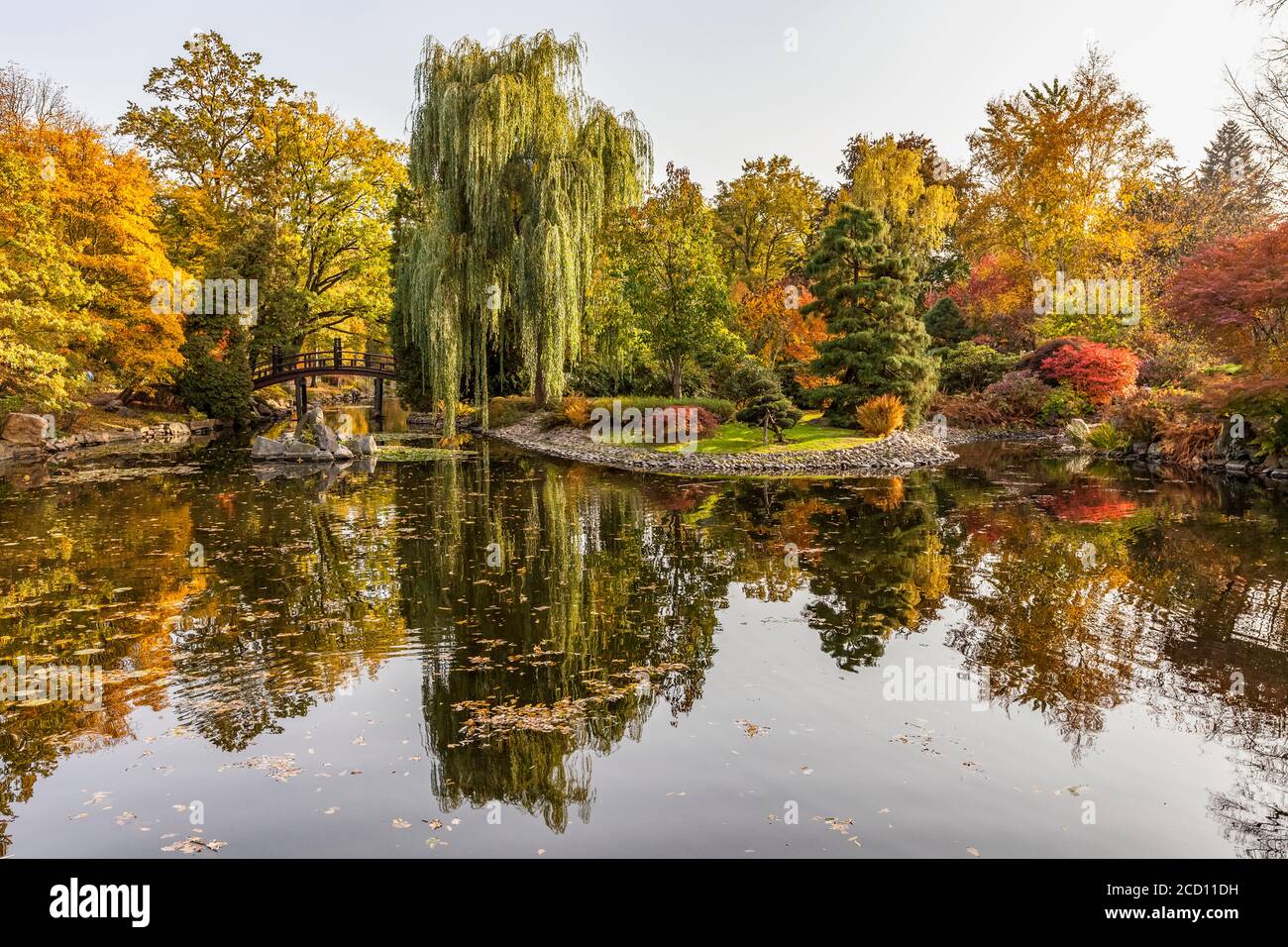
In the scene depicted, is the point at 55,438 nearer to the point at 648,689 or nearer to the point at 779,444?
the point at 779,444

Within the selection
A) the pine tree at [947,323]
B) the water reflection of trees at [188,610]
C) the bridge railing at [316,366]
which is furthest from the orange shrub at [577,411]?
the pine tree at [947,323]

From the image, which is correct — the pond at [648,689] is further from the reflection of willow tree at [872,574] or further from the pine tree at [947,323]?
the pine tree at [947,323]

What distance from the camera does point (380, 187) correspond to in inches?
1414

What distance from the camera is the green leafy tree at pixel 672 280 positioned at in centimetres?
2306

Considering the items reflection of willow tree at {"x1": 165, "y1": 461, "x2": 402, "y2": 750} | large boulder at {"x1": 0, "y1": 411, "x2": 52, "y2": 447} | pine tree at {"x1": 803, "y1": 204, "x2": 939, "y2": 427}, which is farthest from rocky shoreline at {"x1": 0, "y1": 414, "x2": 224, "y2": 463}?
pine tree at {"x1": 803, "y1": 204, "x2": 939, "y2": 427}

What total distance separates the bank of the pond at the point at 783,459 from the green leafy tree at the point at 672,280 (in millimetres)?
3826

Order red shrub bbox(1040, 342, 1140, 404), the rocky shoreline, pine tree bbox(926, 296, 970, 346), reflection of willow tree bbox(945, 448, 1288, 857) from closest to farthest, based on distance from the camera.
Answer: reflection of willow tree bbox(945, 448, 1288, 857) < the rocky shoreline < red shrub bbox(1040, 342, 1140, 404) < pine tree bbox(926, 296, 970, 346)

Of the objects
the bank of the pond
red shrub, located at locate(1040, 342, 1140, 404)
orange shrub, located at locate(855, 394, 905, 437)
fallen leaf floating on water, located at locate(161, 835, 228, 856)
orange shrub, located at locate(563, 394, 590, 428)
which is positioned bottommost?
fallen leaf floating on water, located at locate(161, 835, 228, 856)

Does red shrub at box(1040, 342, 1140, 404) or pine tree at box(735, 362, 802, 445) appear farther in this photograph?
red shrub at box(1040, 342, 1140, 404)

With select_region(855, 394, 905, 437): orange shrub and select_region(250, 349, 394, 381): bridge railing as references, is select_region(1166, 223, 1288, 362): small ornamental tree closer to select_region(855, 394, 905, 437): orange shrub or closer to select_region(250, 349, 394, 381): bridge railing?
select_region(855, 394, 905, 437): orange shrub

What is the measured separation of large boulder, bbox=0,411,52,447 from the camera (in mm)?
22891

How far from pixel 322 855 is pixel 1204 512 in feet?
45.8

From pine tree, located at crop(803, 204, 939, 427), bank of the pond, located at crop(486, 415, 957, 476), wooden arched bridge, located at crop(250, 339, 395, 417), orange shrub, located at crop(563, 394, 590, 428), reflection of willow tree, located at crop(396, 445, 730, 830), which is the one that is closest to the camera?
reflection of willow tree, located at crop(396, 445, 730, 830)

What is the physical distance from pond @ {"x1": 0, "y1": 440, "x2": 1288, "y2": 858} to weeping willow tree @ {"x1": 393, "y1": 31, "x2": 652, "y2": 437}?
959cm
